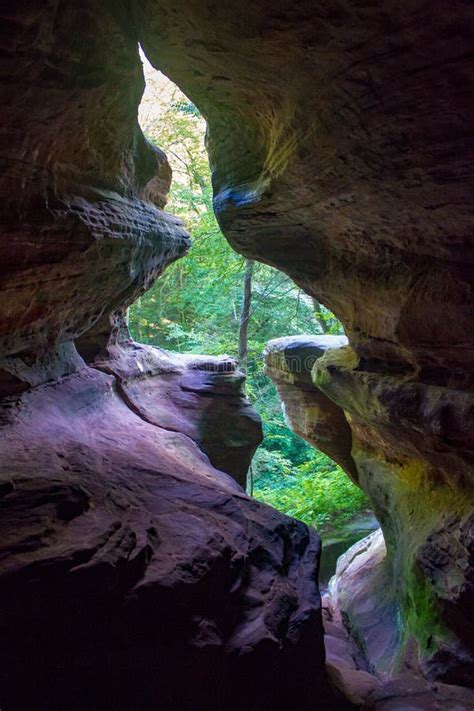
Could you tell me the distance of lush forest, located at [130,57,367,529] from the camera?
14172mm

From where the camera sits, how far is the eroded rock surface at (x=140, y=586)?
267 cm

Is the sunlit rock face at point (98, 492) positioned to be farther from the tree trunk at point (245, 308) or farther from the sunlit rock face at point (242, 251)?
the tree trunk at point (245, 308)

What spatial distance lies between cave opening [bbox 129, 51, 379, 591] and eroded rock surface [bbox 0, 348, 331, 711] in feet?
22.1

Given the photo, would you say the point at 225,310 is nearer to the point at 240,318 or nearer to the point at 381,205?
the point at 240,318

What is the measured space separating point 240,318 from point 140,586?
48.4 feet

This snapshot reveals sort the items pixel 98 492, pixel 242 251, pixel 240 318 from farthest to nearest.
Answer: pixel 240 318, pixel 242 251, pixel 98 492

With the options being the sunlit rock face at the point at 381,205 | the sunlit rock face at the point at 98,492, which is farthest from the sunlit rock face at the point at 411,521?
the sunlit rock face at the point at 98,492

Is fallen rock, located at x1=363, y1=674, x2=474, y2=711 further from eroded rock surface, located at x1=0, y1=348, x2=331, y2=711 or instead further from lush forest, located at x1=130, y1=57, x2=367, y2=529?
lush forest, located at x1=130, y1=57, x2=367, y2=529

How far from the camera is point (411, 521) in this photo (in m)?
6.57

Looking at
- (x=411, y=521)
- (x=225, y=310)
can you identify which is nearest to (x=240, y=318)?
(x=225, y=310)

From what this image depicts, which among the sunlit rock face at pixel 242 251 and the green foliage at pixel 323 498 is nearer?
the sunlit rock face at pixel 242 251

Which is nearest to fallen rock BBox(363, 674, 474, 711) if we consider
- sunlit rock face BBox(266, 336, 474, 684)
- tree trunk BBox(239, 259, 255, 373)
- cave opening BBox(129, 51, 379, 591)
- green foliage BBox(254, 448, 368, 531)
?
sunlit rock face BBox(266, 336, 474, 684)

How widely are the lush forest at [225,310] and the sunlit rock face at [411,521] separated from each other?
16.5 ft

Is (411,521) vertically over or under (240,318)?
under
